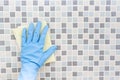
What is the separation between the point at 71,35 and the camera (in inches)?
56.2

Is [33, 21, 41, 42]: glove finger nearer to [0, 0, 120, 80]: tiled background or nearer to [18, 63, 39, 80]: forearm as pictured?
[0, 0, 120, 80]: tiled background

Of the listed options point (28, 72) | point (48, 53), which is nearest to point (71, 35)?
point (48, 53)

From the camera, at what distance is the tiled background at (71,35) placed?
1.41 m

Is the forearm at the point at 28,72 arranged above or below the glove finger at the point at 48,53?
below

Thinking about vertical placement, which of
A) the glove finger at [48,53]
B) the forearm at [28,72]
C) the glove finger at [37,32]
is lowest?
the forearm at [28,72]

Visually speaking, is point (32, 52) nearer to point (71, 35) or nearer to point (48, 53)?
point (48, 53)

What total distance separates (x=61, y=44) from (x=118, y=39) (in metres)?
0.33

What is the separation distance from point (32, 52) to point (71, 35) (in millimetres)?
244

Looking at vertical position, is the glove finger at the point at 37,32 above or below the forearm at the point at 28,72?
above

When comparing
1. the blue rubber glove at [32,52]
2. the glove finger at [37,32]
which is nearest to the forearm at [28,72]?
the blue rubber glove at [32,52]

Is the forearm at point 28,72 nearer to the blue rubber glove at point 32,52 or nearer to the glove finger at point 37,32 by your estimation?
the blue rubber glove at point 32,52

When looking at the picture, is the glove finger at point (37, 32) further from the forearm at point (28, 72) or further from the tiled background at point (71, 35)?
the forearm at point (28, 72)

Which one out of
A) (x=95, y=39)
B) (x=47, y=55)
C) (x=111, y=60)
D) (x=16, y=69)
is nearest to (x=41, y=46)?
(x=47, y=55)

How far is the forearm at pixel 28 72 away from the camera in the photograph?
1.37 m
